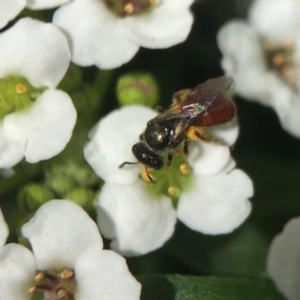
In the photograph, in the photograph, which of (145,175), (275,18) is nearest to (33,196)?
(145,175)

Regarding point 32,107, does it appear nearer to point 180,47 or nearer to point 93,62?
point 93,62

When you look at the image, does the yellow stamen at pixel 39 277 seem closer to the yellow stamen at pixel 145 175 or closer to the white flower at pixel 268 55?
the yellow stamen at pixel 145 175

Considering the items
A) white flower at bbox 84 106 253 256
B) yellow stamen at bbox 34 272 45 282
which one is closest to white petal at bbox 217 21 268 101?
white flower at bbox 84 106 253 256

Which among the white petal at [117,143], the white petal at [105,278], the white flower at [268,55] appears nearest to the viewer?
the white petal at [105,278]

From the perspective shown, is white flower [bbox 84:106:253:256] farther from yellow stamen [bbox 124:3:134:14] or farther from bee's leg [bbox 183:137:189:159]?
yellow stamen [bbox 124:3:134:14]

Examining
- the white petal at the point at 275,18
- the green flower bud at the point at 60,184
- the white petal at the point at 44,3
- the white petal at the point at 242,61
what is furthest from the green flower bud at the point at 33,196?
the white petal at the point at 275,18

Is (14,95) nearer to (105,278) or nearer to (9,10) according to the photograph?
(9,10)
